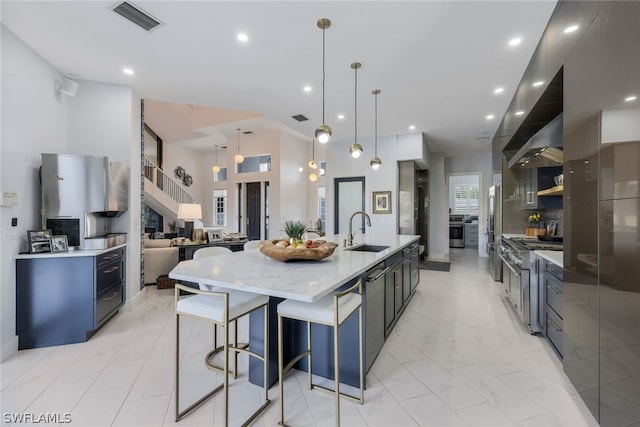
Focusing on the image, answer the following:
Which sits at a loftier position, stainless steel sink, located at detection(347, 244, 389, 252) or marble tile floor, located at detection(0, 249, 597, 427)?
stainless steel sink, located at detection(347, 244, 389, 252)

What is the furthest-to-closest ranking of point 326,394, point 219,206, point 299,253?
point 219,206, point 299,253, point 326,394

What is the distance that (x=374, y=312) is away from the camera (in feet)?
7.45

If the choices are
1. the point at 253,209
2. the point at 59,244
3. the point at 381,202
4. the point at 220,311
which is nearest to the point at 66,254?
the point at 59,244

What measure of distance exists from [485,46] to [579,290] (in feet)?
→ 7.74

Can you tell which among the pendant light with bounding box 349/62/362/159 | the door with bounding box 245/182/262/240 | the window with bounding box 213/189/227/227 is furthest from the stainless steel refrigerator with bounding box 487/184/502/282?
the window with bounding box 213/189/227/227

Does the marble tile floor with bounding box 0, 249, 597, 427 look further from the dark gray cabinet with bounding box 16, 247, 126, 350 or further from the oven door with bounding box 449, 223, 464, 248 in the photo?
the oven door with bounding box 449, 223, 464, 248

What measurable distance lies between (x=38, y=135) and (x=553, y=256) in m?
5.22

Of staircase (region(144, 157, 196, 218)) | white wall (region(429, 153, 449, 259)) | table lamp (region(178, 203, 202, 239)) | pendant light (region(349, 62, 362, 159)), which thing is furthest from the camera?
staircase (region(144, 157, 196, 218))

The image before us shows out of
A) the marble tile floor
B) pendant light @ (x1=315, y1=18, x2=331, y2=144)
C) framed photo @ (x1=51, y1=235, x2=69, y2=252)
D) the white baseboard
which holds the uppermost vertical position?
pendant light @ (x1=315, y1=18, x2=331, y2=144)

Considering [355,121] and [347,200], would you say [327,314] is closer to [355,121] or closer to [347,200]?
[355,121]

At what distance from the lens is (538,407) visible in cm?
184

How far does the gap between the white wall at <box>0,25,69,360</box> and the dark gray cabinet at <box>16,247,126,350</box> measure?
0.07 metres

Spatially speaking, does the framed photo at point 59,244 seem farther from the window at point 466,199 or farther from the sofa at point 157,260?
the window at point 466,199

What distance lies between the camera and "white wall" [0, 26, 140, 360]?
2.52m
